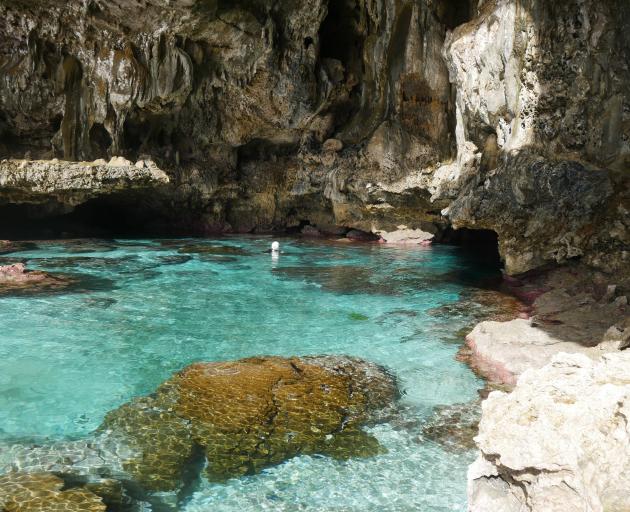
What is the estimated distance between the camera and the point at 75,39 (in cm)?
1841

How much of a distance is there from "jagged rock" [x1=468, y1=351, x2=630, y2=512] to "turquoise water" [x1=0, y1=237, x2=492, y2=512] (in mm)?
1536

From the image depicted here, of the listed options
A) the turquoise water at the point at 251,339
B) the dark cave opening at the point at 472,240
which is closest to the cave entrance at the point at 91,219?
the turquoise water at the point at 251,339

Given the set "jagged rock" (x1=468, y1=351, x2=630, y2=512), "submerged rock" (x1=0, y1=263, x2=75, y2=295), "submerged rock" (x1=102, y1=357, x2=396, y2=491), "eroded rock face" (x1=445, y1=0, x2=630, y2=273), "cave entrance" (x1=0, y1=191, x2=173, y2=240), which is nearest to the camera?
"jagged rock" (x1=468, y1=351, x2=630, y2=512)

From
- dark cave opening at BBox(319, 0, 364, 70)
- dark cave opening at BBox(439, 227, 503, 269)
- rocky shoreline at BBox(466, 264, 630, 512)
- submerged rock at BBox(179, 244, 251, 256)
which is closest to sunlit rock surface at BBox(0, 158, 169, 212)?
submerged rock at BBox(179, 244, 251, 256)

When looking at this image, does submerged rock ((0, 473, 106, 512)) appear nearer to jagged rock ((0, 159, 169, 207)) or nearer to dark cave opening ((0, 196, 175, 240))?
jagged rock ((0, 159, 169, 207))

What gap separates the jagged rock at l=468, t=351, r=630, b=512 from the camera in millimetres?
2900

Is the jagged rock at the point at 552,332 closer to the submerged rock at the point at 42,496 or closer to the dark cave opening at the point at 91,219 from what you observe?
the submerged rock at the point at 42,496

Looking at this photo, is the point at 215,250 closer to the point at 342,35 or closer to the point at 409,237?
the point at 409,237

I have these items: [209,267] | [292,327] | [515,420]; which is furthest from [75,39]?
[515,420]

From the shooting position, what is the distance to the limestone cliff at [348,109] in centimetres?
1021

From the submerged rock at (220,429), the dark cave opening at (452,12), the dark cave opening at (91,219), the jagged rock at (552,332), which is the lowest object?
the dark cave opening at (91,219)

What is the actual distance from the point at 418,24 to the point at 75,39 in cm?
1168

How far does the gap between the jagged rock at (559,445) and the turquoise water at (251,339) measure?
1536 mm

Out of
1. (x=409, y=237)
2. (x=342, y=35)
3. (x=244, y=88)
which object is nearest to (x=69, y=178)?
(x=244, y=88)
